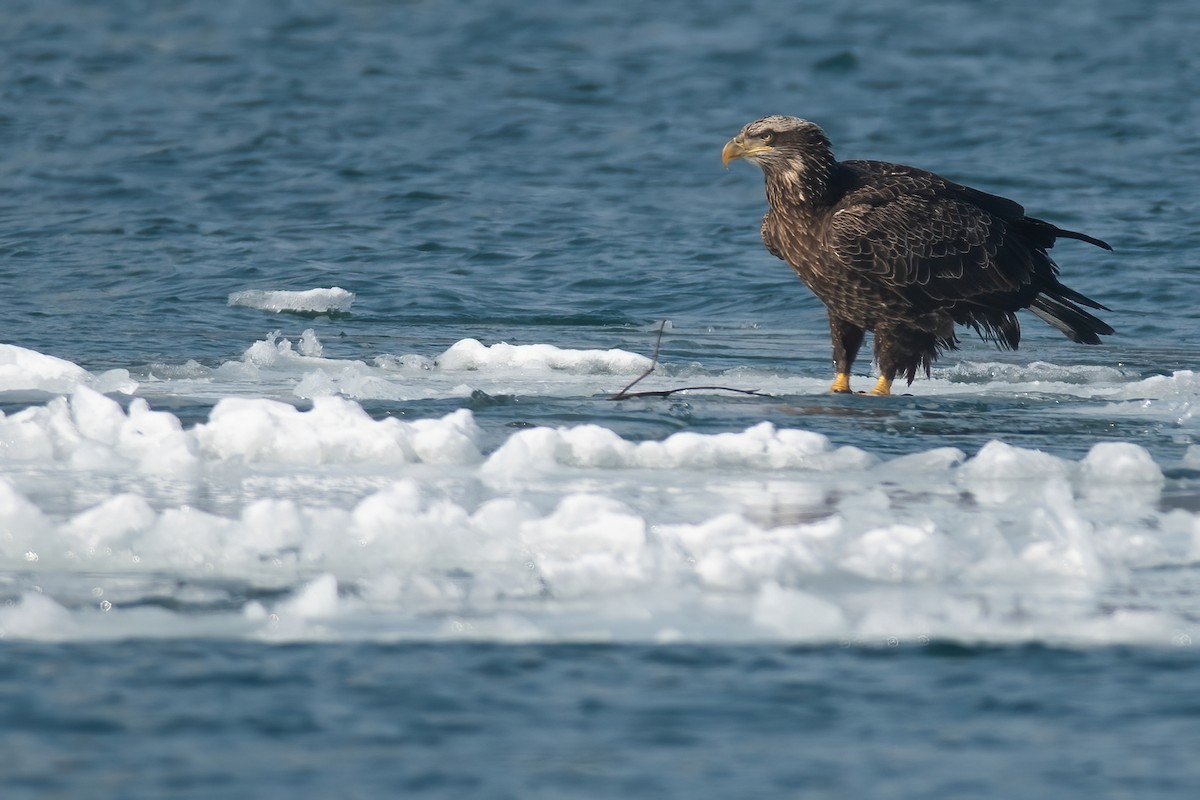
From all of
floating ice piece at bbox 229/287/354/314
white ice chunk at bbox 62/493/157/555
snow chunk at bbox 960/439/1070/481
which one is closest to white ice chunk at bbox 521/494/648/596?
white ice chunk at bbox 62/493/157/555

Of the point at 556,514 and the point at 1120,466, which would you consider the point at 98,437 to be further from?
the point at 1120,466

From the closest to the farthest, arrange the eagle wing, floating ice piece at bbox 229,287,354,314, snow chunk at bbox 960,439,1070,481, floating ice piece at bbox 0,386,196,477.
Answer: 1. floating ice piece at bbox 0,386,196,477
2. snow chunk at bbox 960,439,1070,481
3. the eagle wing
4. floating ice piece at bbox 229,287,354,314

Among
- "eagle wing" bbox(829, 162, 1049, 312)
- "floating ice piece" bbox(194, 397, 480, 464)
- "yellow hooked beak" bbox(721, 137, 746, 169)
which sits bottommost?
"floating ice piece" bbox(194, 397, 480, 464)

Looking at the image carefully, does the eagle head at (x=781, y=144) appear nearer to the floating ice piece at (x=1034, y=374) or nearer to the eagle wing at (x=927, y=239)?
the eagle wing at (x=927, y=239)

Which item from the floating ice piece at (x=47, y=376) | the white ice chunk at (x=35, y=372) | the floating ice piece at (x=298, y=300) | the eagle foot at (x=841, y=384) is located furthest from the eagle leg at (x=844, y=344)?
the floating ice piece at (x=298, y=300)

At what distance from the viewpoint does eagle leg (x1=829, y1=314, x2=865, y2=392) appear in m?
9.16

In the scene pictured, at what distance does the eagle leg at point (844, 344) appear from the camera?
916 cm

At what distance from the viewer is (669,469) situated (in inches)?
262

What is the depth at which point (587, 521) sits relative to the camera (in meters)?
5.59

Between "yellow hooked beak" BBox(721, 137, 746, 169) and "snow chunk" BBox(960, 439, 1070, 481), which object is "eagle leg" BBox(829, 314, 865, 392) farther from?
"snow chunk" BBox(960, 439, 1070, 481)

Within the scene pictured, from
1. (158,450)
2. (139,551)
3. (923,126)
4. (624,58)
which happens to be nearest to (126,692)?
(139,551)

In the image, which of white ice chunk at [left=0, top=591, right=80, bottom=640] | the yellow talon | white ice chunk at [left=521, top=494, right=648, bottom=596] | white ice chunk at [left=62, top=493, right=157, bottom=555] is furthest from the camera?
the yellow talon

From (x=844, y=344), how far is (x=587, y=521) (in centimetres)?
389

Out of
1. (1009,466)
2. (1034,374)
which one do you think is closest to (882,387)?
(1034,374)
